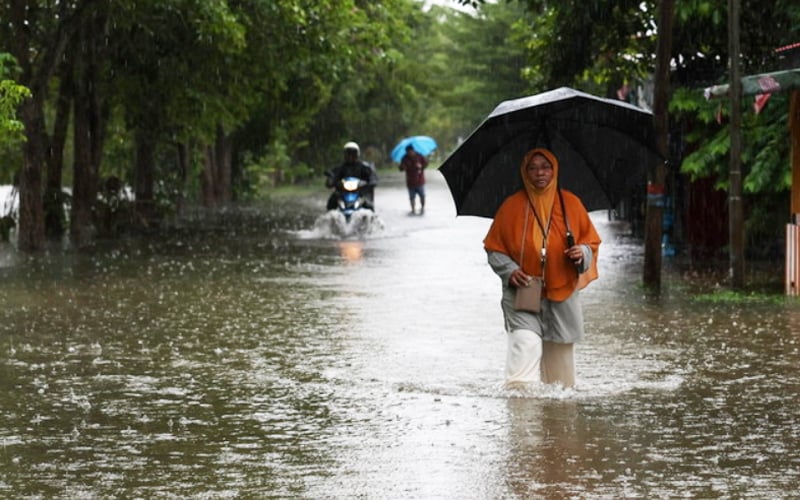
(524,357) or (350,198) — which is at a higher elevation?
(350,198)

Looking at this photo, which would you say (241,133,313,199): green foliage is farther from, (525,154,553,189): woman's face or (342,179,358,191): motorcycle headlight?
(525,154,553,189): woman's face

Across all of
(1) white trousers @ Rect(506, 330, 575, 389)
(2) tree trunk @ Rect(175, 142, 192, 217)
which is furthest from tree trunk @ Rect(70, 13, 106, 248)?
(1) white trousers @ Rect(506, 330, 575, 389)

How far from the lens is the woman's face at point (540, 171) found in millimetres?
9844

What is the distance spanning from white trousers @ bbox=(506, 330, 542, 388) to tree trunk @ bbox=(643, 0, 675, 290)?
24.4ft

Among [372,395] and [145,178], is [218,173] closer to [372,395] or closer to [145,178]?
[145,178]

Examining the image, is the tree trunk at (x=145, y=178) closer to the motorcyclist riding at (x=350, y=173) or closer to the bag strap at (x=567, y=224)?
the motorcyclist riding at (x=350, y=173)

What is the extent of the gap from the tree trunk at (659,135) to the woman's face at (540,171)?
24.5 feet

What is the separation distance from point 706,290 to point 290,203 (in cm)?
3276

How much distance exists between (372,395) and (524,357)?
1110 millimetres

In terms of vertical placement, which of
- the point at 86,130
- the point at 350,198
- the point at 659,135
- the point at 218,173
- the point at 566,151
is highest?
the point at 86,130

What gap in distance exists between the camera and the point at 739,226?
17.1 metres

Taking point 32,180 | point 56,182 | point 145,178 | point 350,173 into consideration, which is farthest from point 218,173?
point 32,180

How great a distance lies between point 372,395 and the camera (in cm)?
1052

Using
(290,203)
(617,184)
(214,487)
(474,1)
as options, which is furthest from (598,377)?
(290,203)
